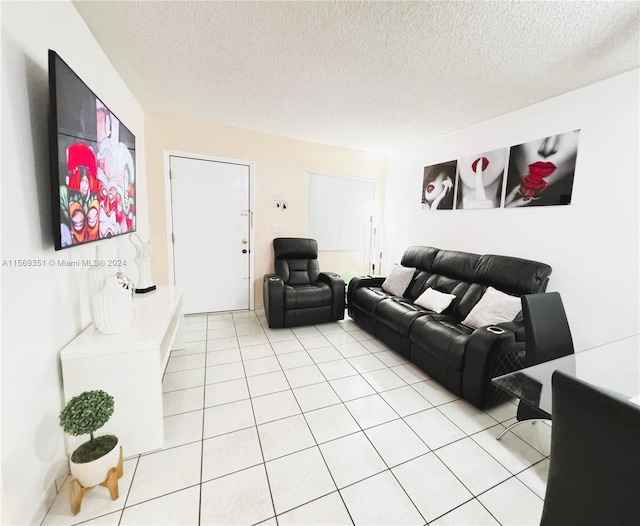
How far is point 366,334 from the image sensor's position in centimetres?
320

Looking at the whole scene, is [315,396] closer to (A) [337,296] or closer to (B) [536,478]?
(B) [536,478]

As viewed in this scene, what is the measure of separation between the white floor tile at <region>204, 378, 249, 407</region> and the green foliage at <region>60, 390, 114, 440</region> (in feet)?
2.56

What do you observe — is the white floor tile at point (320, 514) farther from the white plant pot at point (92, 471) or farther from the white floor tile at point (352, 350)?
the white floor tile at point (352, 350)

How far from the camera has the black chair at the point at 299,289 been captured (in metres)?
3.17

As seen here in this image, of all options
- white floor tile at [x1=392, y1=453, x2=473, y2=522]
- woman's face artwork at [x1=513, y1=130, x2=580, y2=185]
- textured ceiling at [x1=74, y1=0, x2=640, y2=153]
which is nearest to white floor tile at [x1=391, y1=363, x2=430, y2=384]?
white floor tile at [x1=392, y1=453, x2=473, y2=522]

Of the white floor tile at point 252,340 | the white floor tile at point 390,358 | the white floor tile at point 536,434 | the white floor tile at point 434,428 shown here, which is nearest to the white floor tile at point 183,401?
the white floor tile at point 252,340

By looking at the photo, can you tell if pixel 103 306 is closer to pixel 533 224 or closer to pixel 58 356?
pixel 58 356

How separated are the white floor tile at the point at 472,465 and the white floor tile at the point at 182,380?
1.81 m

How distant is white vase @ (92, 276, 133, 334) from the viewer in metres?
1.47

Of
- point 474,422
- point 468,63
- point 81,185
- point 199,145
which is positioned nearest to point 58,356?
point 81,185

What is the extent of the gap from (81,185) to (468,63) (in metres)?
2.59

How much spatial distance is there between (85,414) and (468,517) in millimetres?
1767

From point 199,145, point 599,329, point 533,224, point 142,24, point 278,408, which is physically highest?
point 142,24

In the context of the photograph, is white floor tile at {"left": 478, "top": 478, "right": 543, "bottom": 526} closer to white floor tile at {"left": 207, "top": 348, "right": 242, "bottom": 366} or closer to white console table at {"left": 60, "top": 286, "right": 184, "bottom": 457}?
white console table at {"left": 60, "top": 286, "right": 184, "bottom": 457}
